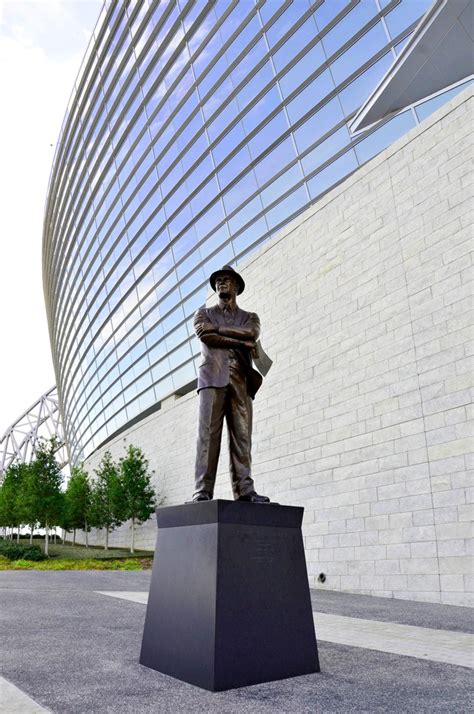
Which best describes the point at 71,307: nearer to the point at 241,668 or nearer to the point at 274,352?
the point at 274,352

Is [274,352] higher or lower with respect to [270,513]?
higher

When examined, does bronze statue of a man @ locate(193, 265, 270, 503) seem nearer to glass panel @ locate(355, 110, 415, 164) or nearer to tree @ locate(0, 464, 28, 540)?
glass panel @ locate(355, 110, 415, 164)

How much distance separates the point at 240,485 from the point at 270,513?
0.60 m

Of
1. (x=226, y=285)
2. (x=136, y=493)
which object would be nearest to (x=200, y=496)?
(x=226, y=285)

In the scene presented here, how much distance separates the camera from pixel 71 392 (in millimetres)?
53125

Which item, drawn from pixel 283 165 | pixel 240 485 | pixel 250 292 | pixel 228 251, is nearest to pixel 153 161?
pixel 228 251

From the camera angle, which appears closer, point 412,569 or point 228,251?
point 412,569

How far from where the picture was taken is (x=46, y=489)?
30.8 meters

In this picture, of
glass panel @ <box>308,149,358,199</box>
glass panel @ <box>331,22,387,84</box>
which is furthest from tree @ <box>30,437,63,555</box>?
glass panel @ <box>331,22,387,84</box>

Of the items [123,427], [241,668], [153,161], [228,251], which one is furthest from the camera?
[123,427]

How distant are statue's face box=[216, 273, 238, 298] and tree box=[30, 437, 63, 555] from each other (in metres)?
27.4

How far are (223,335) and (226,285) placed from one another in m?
0.68

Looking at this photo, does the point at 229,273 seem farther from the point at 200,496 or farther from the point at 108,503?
the point at 108,503

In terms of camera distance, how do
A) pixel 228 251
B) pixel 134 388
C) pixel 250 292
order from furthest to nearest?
pixel 134 388 < pixel 228 251 < pixel 250 292
